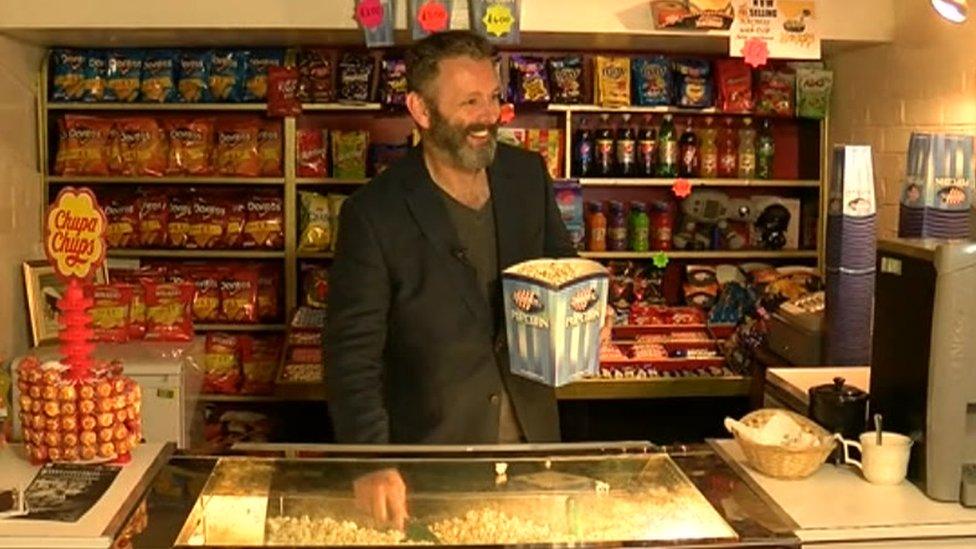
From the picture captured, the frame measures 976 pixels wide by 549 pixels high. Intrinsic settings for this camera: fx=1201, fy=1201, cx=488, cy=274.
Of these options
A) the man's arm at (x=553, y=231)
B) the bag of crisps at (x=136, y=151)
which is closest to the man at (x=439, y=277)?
the man's arm at (x=553, y=231)

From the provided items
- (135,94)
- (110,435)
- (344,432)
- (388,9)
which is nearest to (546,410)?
(344,432)

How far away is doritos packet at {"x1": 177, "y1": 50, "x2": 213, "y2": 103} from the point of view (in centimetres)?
536

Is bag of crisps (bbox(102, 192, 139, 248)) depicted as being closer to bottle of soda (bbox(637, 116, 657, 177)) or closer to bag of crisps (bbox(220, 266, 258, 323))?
bag of crisps (bbox(220, 266, 258, 323))

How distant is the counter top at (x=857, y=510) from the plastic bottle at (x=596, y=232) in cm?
328

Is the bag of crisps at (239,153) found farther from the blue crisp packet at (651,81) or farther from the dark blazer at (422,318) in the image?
the dark blazer at (422,318)

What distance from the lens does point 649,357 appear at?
17.0 feet

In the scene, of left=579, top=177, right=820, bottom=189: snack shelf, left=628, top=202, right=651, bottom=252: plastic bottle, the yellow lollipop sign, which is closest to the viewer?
the yellow lollipop sign

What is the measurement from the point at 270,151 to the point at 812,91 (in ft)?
8.09

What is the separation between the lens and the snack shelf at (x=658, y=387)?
16.6 feet

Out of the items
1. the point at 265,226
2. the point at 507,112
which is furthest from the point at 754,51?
the point at 265,226

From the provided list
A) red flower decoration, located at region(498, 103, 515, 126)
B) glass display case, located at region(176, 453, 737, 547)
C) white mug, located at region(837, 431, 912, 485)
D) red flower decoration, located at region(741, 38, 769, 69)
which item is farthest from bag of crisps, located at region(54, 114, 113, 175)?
white mug, located at region(837, 431, 912, 485)

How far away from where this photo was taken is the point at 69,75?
5.30 meters

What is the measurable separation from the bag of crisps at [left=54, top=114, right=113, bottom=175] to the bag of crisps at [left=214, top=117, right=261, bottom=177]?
0.49 metres

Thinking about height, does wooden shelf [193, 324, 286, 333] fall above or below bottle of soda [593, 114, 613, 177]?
below
